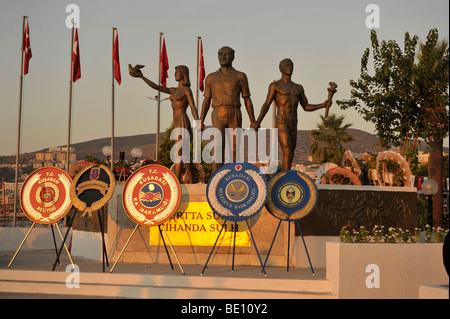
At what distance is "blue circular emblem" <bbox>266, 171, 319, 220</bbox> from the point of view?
490 inches

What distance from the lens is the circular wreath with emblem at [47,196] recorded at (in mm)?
13094

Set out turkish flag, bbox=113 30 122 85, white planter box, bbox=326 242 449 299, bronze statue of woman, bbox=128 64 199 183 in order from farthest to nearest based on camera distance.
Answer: turkish flag, bbox=113 30 122 85 → bronze statue of woman, bbox=128 64 199 183 → white planter box, bbox=326 242 449 299

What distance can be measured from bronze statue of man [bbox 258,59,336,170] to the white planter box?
4298 millimetres

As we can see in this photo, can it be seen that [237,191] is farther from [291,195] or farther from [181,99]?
[181,99]

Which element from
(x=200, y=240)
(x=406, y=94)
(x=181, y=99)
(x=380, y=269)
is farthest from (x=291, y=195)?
(x=406, y=94)

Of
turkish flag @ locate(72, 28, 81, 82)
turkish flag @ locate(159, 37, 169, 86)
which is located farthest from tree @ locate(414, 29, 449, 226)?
turkish flag @ locate(72, 28, 81, 82)

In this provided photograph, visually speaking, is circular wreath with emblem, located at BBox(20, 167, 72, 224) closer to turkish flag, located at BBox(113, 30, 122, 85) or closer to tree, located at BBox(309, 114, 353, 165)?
turkish flag, located at BBox(113, 30, 122, 85)

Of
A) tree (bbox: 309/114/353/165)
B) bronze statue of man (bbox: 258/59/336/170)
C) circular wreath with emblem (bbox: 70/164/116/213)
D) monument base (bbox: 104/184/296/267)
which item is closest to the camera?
circular wreath with emblem (bbox: 70/164/116/213)

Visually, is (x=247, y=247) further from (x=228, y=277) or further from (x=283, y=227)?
(x=228, y=277)

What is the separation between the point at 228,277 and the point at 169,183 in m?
2.41

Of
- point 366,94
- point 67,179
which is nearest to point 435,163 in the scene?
point 366,94

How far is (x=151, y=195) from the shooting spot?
12.5 metres

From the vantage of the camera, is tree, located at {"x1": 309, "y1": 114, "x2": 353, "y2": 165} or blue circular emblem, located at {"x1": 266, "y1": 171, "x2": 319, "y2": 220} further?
tree, located at {"x1": 309, "y1": 114, "x2": 353, "y2": 165}
